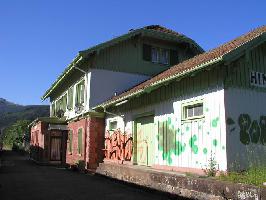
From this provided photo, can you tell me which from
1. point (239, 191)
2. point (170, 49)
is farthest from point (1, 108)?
point (239, 191)

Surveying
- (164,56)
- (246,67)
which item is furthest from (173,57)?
(246,67)

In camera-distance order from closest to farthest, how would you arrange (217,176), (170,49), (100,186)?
(217,176), (100,186), (170,49)

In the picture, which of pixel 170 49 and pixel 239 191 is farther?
pixel 170 49

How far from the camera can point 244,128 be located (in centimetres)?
1048

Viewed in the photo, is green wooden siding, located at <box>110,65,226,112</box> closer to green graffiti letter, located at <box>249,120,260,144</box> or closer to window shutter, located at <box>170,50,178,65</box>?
green graffiti letter, located at <box>249,120,260,144</box>

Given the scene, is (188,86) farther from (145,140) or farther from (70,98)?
(70,98)

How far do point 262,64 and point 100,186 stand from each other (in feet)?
21.8

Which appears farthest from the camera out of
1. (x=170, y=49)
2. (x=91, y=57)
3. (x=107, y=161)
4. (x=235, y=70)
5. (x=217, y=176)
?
(x=170, y=49)

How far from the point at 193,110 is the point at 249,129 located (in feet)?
6.05

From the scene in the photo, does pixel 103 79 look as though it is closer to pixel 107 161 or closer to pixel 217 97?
pixel 107 161

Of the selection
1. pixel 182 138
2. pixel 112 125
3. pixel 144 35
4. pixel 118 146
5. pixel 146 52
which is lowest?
pixel 118 146

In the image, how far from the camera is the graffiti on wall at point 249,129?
33.7ft

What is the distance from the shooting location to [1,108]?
193750mm

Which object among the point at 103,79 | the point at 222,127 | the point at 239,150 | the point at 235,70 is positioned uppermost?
the point at 103,79
